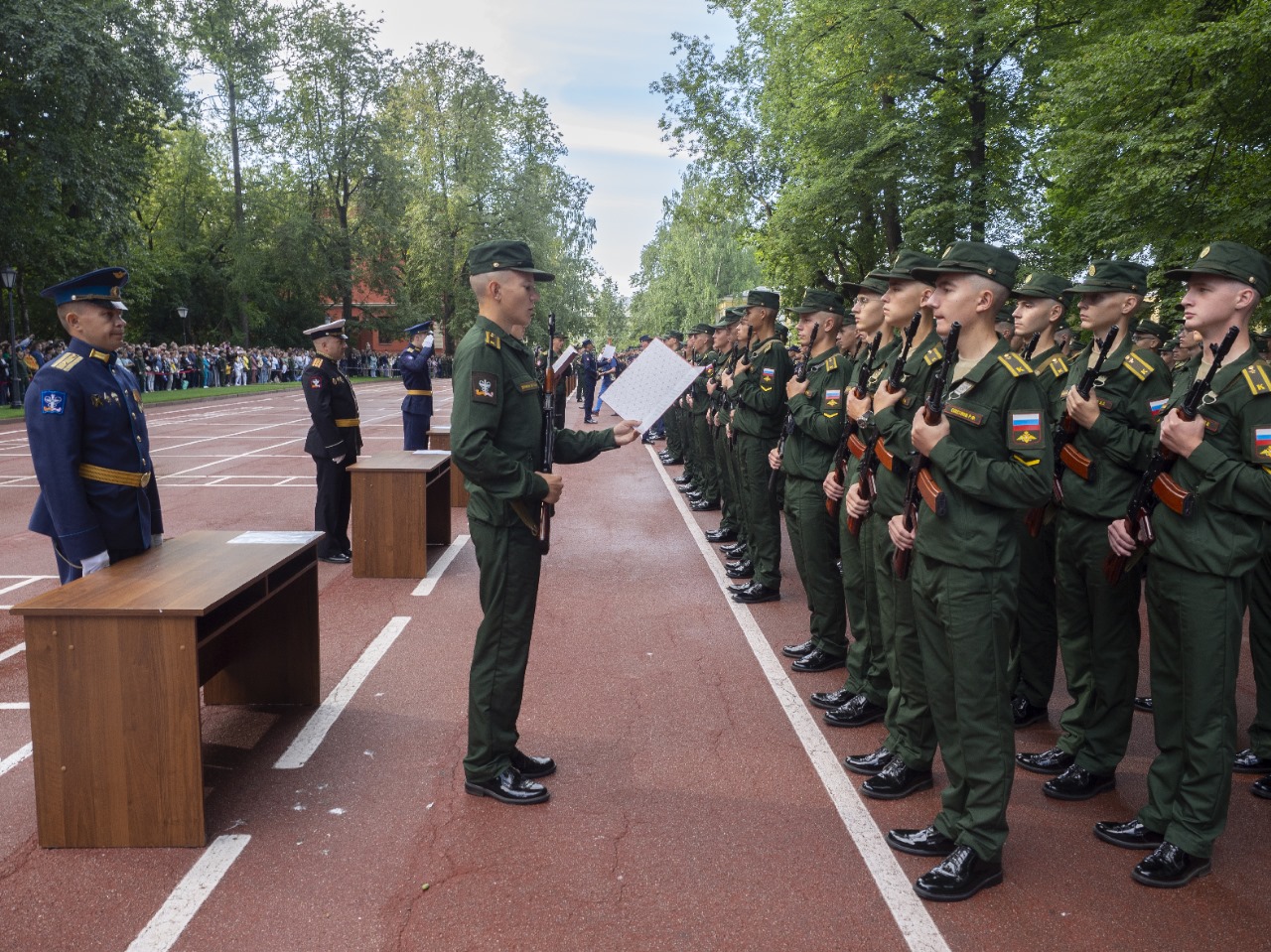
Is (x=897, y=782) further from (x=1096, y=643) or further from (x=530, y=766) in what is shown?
(x=530, y=766)

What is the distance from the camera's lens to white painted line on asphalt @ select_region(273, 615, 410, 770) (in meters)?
4.84

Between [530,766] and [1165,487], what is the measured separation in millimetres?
2982

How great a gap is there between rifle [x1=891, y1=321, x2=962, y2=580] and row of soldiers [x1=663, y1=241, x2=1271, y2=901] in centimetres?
1

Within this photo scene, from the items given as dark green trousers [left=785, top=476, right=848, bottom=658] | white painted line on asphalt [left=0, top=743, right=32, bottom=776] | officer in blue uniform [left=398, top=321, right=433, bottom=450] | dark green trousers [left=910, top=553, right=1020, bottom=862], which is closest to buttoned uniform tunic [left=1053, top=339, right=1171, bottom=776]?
dark green trousers [left=910, top=553, right=1020, bottom=862]

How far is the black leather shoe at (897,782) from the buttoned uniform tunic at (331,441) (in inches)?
236

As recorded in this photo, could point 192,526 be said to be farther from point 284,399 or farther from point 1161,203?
point 284,399

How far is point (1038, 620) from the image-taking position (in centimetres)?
540

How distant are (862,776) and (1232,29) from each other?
27.6ft

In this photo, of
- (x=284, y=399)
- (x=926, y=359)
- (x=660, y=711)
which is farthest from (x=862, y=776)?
(x=284, y=399)

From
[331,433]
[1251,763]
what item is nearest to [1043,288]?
[1251,763]

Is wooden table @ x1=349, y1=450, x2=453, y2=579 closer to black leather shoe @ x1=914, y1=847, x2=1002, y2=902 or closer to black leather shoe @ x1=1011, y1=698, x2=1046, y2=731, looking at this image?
black leather shoe @ x1=1011, y1=698, x2=1046, y2=731

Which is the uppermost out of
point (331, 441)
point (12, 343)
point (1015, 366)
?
point (12, 343)

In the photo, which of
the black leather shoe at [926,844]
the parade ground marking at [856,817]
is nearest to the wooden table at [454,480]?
the parade ground marking at [856,817]

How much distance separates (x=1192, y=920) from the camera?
3.49m
